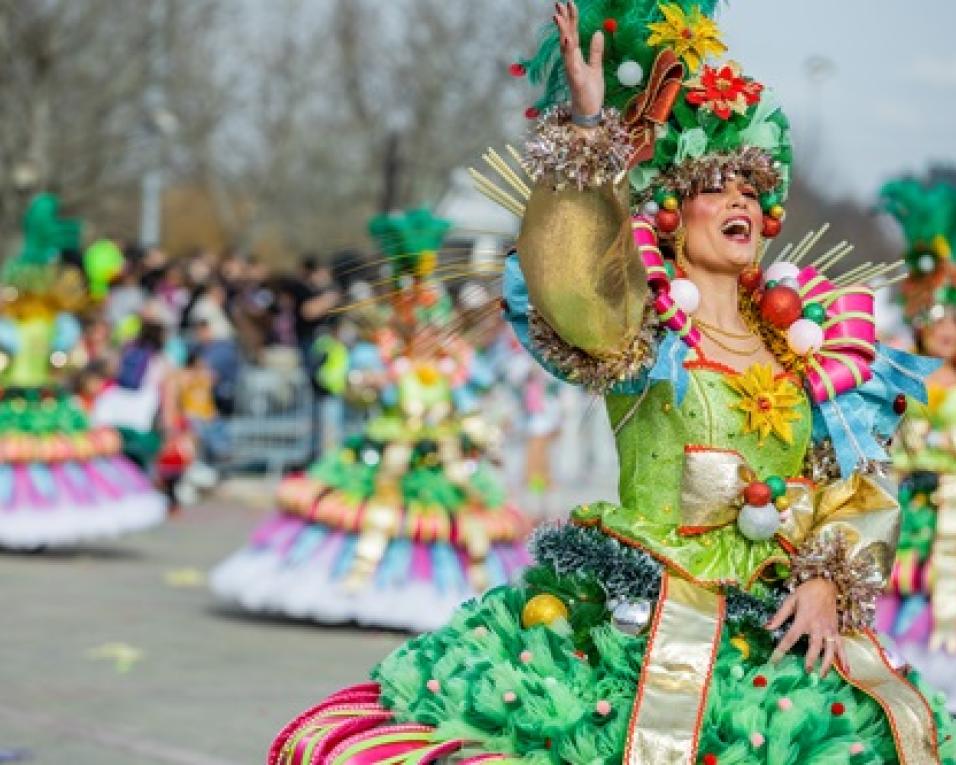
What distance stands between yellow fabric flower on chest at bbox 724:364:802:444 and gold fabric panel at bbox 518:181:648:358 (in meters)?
0.44

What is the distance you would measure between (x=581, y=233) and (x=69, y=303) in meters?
8.66

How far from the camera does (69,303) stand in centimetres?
1141

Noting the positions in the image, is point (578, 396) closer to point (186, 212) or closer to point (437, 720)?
point (437, 720)

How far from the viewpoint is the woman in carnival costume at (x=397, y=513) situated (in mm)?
8938

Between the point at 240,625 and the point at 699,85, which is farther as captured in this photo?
the point at 240,625

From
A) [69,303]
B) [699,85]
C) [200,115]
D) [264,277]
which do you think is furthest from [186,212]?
[699,85]

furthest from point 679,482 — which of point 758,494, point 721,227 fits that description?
point 721,227

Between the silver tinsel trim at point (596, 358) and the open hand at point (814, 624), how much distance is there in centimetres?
54

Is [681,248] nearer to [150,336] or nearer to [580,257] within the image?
[580,257]

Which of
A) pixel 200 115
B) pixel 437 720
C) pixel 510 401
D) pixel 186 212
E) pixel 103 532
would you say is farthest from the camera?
pixel 186 212

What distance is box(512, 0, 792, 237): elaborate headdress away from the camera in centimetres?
358

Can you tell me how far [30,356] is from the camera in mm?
11258

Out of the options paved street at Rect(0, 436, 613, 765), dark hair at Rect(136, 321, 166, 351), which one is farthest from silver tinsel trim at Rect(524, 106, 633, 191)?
dark hair at Rect(136, 321, 166, 351)

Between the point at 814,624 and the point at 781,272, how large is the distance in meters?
0.85
